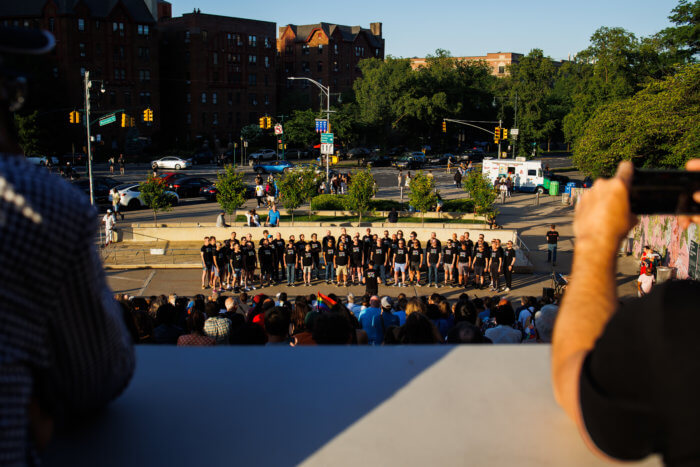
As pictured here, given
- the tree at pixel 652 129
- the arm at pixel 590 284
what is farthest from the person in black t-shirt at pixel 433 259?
the arm at pixel 590 284

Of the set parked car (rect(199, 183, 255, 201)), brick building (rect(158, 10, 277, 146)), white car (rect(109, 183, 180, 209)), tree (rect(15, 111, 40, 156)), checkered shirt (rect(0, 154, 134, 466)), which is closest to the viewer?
checkered shirt (rect(0, 154, 134, 466))

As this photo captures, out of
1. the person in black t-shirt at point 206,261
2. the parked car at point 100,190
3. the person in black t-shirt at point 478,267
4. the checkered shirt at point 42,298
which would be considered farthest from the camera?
the parked car at point 100,190

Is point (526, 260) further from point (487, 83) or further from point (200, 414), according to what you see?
point (487, 83)

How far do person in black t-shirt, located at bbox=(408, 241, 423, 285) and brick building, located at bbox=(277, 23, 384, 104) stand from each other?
7904 centimetres

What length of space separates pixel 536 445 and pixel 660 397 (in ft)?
1.30

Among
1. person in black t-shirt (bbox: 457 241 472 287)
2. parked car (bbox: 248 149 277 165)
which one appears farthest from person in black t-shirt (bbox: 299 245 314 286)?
parked car (bbox: 248 149 277 165)

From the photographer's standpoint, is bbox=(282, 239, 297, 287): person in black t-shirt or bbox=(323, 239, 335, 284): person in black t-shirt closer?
bbox=(282, 239, 297, 287): person in black t-shirt

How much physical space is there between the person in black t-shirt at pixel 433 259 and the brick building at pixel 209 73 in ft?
211

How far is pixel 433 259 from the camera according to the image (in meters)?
19.5

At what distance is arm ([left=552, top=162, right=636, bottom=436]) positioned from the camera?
1.54m

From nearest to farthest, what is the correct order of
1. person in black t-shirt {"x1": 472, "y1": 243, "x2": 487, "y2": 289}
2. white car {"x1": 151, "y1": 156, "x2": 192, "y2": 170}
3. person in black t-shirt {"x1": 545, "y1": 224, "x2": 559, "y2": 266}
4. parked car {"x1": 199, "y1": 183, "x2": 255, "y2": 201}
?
person in black t-shirt {"x1": 472, "y1": 243, "x2": 487, "y2": 289}
person in black t-shirt {"x1": 545, "y1": 224, "x2": 559, "y2": 266}
parked car {"x1": 199, "y1": 183, "x2": 255, "y2": 201}
white car {"x1": 151, "y1": 156, "x2": 192, "y2": 170}

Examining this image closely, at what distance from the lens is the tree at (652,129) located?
27.4 metres

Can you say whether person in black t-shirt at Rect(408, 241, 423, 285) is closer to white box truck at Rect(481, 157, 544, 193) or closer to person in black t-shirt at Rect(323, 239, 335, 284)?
person in black t-shirt at Rect(323, 239, 335, 284)

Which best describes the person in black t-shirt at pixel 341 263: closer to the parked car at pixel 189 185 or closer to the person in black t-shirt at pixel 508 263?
the person in black t-shirt at pixel 508 263
